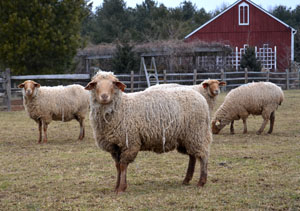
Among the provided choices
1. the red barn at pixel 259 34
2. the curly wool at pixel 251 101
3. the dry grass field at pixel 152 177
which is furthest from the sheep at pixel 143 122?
the red barn at pixel 259 34

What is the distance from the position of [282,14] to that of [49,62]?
132 ft

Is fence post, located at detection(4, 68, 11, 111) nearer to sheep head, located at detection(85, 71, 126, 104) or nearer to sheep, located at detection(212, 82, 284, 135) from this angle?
sheep, located at detection(212, 82, 284, 135)

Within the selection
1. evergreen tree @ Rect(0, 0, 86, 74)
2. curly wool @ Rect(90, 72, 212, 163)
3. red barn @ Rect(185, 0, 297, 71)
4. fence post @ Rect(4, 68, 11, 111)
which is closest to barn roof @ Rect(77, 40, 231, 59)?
evergreen tree @ Rect(0, 0, 86, 74)

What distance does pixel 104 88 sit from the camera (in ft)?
19.2

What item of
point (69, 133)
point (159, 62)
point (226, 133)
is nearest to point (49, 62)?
point (159, 62)

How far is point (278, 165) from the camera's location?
750 centimetres

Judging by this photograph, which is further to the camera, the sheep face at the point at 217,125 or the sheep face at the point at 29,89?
the sheep face at the point at 217,125

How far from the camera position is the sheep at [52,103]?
35.6ft

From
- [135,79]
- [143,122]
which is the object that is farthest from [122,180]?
[135,79]

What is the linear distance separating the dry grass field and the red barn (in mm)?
24920

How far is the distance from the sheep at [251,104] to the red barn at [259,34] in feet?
78.0

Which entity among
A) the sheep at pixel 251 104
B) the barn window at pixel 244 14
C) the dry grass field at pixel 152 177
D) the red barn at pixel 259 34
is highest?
the barn window at pixel 244 14

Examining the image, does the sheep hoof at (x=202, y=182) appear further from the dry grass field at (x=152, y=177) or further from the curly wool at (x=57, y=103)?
the curly wool at (x=57, y=103)

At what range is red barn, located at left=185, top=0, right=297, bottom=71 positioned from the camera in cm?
3519
